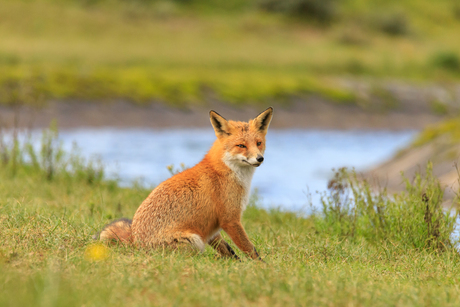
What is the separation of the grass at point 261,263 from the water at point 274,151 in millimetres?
5888

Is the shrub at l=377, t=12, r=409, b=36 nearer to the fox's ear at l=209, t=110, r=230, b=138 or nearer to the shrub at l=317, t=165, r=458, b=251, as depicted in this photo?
the shrub at l=317, t=165, r=458, b=251

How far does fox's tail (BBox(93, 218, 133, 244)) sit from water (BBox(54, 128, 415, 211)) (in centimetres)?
807

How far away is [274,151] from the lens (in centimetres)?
2344

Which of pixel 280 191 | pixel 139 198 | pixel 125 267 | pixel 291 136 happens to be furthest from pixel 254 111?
pixel 125 267

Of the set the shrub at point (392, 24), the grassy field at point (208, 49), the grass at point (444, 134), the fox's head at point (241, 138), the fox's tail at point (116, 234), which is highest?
the shrub at point (392, 24)

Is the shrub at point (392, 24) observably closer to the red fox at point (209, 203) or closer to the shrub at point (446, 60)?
the shrub at point (446, 60)

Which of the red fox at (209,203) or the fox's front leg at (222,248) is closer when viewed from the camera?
the red fox at (209,203)

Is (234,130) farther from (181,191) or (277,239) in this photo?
(277,239)

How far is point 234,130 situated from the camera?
18.0 ft

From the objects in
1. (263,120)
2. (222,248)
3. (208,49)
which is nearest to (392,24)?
(208,49)

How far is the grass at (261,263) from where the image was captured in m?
3.79

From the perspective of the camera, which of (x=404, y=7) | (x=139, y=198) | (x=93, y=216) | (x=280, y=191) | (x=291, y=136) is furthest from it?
(x=404, y=7)

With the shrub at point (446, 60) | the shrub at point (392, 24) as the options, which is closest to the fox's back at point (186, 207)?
the shrub at point (446, 60)

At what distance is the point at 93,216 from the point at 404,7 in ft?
212
